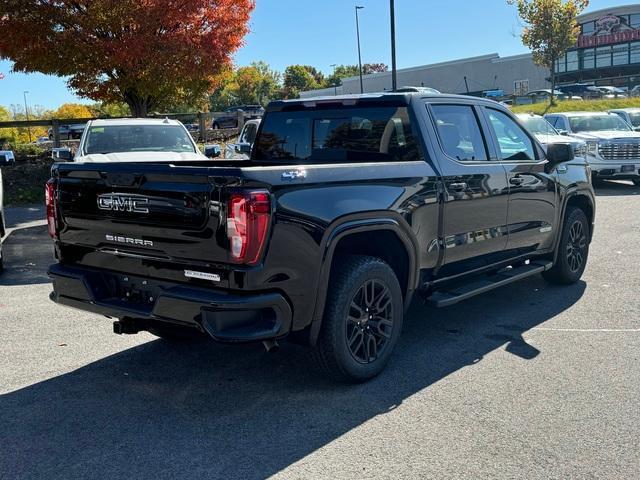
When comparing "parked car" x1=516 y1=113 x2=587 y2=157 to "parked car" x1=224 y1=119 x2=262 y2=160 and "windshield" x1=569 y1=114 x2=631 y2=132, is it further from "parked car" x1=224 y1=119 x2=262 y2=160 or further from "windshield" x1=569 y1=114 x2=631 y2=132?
"parked car" x1=224 y1=119 x2=262 y2=160

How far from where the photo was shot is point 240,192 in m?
3.69

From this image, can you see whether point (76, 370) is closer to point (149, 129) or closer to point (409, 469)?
point (409, 469)

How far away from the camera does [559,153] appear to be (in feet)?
21.2

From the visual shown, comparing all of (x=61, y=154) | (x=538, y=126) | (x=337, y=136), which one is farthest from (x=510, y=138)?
(x=538, y=126)

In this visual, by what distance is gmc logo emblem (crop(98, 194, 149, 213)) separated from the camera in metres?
4.09

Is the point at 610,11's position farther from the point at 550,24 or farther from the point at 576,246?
the point at 576,246

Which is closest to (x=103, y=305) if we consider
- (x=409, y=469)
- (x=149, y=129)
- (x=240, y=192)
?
(x=240, y=192)

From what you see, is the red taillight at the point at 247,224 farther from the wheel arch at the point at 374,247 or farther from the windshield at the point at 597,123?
the windshield at the point at 597,123

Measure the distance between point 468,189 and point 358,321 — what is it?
1.59 m

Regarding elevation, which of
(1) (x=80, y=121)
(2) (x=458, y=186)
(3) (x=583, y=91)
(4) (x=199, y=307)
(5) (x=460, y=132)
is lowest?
(4) (x=199, y=307)

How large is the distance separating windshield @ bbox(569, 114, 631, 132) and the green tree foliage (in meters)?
20.8

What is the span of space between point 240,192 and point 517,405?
7.09 ft

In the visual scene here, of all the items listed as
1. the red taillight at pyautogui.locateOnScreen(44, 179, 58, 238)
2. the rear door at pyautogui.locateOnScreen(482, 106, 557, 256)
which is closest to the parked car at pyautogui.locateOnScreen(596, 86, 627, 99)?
the rear door at pyautogui.locateOnScreen(482, 106, 557, 256)

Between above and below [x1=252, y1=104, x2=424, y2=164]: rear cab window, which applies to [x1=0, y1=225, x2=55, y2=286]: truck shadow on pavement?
below
